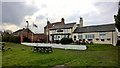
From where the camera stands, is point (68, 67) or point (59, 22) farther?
point (59, 22)

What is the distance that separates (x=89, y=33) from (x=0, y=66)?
35186 mm

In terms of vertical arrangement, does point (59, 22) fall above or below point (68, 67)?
above

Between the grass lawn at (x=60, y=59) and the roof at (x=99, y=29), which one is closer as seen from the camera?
the grass lawn at (x=60, y=59)

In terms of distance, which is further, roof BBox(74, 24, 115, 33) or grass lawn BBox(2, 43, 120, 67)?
roof BBox(74, 24, 115, 33)

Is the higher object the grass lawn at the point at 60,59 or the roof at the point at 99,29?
the roof at the point at 99,29

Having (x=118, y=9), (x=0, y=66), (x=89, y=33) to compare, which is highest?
(x=118, y=9)

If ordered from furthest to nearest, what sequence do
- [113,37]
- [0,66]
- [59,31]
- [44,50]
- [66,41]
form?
[59,31]
[66,41]
[113,37]
[44,50]
[0,66]

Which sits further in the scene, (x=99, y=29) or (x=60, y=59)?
(x=99, y=29)

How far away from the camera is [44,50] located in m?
26.0

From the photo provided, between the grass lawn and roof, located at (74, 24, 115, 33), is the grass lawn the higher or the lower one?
the lower one

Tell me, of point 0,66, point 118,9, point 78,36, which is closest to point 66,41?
point 78,36

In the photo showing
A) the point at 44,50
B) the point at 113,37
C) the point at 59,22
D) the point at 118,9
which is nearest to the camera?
the point at 44,50

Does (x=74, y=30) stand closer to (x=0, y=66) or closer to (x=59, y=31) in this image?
(x=59, y=31)

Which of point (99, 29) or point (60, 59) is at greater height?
point (99, 29)
